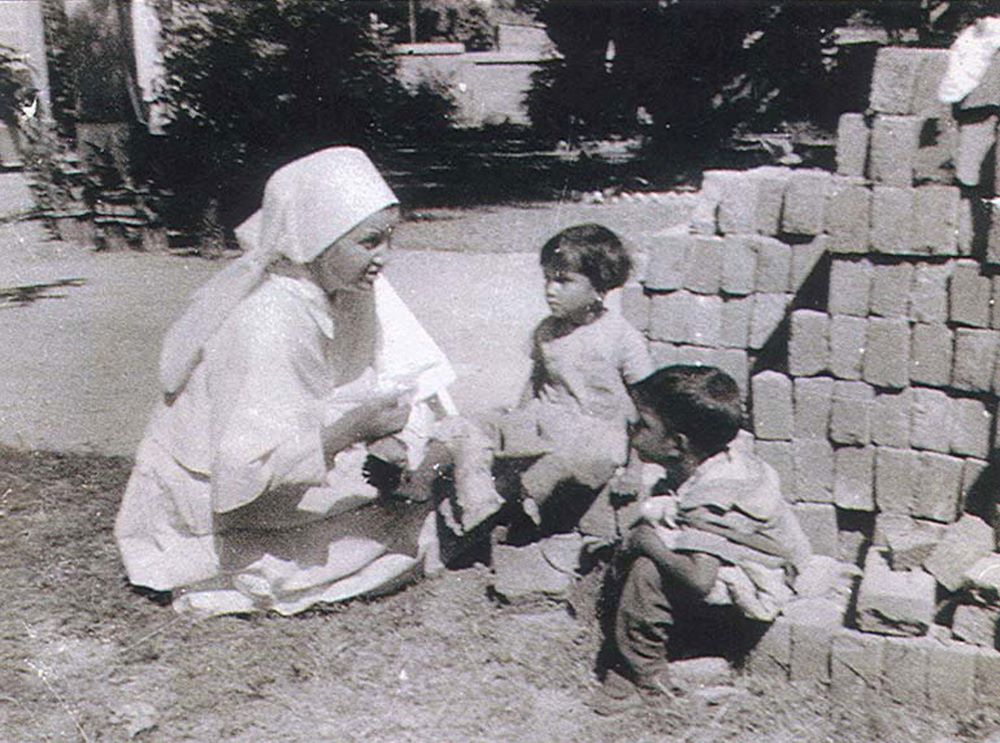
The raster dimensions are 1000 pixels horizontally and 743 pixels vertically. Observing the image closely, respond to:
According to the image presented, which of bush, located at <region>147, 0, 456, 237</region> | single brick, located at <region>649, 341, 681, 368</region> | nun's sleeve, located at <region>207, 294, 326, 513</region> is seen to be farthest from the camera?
bush, located at <region>147, 0, 456, 237</region>

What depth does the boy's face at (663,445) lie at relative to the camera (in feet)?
12.7

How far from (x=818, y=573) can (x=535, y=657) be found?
3.50ft

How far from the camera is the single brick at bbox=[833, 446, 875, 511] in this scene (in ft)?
14.6

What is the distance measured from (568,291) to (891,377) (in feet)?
4.02

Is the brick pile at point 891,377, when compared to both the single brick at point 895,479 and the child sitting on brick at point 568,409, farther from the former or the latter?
the child sitting on brick at point 568,409

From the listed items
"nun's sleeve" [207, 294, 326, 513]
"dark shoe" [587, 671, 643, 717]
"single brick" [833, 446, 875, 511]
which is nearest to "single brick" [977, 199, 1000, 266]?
"single brick" [833, 446, 875, 511]

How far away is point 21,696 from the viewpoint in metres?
3.70

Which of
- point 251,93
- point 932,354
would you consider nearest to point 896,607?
point 932,354

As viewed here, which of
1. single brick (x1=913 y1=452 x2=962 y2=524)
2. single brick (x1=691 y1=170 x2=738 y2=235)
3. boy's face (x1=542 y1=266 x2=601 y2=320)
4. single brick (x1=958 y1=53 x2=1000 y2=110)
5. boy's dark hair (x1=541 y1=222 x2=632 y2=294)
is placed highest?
single brick (x1=958 y1=53 x2=1000 y2=110)

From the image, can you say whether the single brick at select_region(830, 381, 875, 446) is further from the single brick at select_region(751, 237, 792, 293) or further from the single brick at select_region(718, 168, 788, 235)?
the single brick at select_region(718, 168, 788, 235)

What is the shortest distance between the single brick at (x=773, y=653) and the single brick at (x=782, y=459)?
3.08 feet

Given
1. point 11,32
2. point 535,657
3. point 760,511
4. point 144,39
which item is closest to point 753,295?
point 760,511

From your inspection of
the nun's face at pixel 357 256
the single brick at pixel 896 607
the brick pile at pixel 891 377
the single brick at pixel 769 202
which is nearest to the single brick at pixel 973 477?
the brick pile at pixel 891 377

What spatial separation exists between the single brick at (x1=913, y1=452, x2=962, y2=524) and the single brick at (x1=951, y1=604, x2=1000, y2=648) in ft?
2.40
